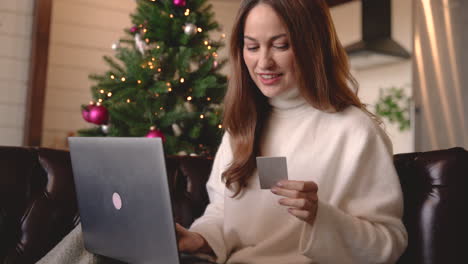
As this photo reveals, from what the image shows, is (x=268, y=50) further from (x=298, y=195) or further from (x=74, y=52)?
(x=74, y=52)

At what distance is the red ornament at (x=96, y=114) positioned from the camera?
250 cm

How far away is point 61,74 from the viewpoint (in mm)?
3893

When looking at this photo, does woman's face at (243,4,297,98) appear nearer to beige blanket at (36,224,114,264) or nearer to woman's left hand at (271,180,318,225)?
woman's left hand at (271,180,318,225)

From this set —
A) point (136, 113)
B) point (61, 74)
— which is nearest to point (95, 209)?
point (136, 113)

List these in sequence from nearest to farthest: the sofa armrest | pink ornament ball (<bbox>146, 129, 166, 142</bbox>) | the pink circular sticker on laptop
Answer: the pink circular sticker on laptop < the sofa armrest < pink ornament ball (<bbox>146, 129, 166, 142</bbox>)

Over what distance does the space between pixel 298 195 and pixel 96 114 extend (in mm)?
1742

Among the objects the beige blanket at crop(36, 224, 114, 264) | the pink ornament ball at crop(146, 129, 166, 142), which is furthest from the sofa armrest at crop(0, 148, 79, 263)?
the pink ornament ball at crop(146, 129, 166, 142)

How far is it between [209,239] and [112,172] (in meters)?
0.38

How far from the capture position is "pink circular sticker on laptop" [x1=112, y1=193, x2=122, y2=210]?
1021 mm

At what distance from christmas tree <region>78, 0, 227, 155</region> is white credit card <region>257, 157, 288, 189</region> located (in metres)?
1.51

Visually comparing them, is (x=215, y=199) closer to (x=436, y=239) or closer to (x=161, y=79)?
(x=436, y=239)

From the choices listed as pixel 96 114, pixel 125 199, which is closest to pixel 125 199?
pixel 125 199

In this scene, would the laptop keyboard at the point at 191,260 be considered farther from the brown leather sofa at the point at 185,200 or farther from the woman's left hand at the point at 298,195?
the woman's left hand at the point at 298,195

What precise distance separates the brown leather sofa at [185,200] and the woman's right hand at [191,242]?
109 mm
